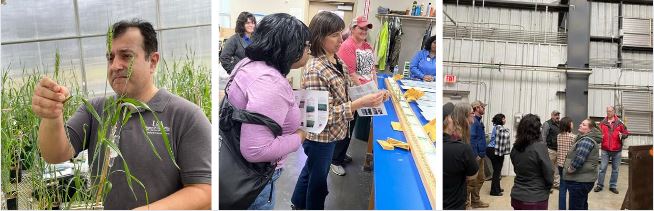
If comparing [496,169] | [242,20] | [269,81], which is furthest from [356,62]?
[496,169]

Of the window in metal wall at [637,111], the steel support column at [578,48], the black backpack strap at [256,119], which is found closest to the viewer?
the black backpack strap at [256,119]

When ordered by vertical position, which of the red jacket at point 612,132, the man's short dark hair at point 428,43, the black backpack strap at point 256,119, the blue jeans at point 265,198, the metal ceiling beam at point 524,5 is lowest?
the blue jeans at point 265,198

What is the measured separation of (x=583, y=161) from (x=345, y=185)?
136 centimetres

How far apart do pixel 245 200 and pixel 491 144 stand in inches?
55.1

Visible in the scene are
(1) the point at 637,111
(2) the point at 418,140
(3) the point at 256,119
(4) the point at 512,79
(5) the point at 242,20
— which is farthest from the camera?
(4) the point at 512,79

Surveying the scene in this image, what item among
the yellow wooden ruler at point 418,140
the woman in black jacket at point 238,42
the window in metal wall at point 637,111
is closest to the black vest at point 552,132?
the window in metal wall at point 637,111

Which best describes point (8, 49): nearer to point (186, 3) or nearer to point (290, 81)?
point (186, 3)

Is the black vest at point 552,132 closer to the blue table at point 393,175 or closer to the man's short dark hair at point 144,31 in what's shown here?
the blue table at point 393,175

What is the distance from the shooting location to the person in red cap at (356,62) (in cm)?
210

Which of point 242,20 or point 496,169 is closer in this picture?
point 242,20

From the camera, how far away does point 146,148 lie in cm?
200

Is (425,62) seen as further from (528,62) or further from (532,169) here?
(528,62)

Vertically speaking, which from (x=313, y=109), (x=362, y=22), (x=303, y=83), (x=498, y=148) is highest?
(x=362, y=22)

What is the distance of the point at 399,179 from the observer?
6.83 feet
